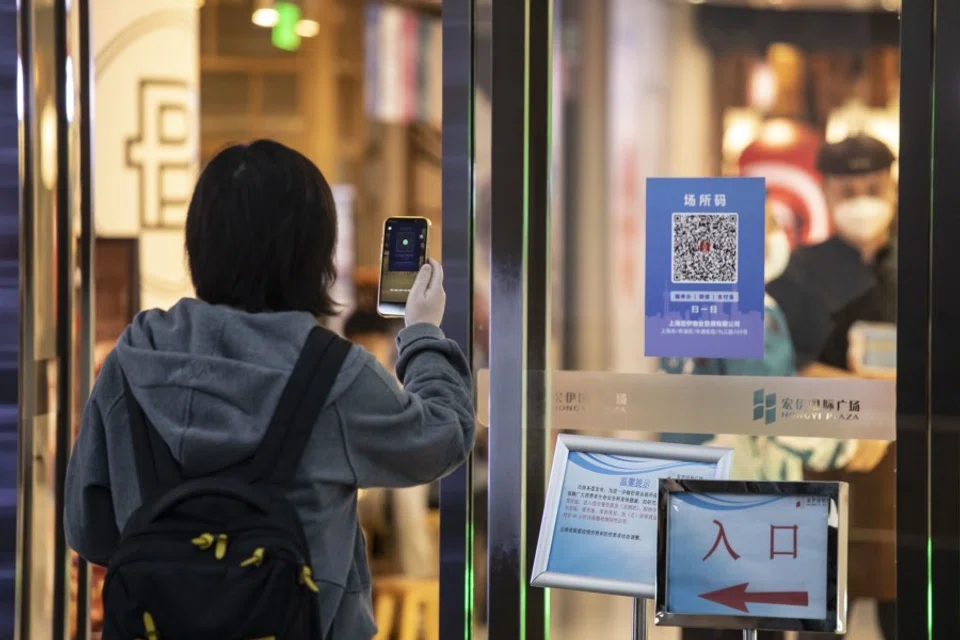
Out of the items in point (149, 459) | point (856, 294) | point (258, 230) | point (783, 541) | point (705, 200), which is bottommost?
point (783, 541)

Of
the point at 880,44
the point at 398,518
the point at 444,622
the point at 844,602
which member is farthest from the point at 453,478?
the point at 880,44

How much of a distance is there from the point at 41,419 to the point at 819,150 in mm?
2265

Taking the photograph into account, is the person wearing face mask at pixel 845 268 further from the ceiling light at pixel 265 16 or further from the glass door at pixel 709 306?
the ceiling light at pixel 265 16

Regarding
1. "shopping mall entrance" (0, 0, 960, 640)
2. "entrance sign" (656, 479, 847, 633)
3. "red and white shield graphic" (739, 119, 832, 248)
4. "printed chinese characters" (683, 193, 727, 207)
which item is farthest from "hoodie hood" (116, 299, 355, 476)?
"red and white shield graphic" (739, 119, 832, 248)

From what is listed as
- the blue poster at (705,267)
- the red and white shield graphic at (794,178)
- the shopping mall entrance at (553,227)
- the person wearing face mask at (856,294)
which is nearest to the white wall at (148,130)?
the shopping mall entrance at (553,227)

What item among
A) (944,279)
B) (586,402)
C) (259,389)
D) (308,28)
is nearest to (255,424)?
(259,389)

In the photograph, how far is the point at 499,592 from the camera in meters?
3.28

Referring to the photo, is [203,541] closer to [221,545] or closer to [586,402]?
[221,545]

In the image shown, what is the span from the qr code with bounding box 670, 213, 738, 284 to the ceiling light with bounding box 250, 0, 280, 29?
1.23 metres

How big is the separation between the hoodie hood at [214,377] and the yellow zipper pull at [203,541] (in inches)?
3.8

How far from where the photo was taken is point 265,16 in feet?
10.9

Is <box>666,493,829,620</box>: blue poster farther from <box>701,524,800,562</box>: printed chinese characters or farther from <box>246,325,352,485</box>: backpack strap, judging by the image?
<box>246,325,352,485</box>: backpack strap

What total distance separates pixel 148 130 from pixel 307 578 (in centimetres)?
202

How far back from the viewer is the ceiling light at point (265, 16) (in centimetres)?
332
